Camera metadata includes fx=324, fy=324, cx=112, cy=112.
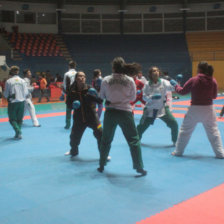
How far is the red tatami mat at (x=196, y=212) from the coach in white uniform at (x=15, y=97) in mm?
5151

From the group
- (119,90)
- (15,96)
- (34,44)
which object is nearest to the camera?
(119,90)

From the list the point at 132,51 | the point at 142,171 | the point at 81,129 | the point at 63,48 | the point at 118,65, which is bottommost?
the point at 142,171

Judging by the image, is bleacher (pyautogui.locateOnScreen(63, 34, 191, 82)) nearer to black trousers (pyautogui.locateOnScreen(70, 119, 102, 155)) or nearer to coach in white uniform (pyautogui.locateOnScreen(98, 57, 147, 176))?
black trousers (pyautogui.locateOnScreen(70, 119, 102, 155))

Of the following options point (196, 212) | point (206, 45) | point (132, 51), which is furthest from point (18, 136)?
point (206, 45)

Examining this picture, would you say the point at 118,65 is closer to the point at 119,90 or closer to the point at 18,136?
the point at 119,90

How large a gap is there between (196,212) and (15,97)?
218 inches

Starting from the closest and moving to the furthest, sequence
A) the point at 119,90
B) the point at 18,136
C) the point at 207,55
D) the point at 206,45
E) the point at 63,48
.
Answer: the point at 119,90 < the point at 18,136 < the point at 207,55 < the point at 63,48 < the point at 206,45

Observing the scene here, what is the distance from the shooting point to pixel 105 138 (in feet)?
16.4

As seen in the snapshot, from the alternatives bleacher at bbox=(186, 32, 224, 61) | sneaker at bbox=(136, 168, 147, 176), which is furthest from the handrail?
sneaker at bbox=(136, 168, 147, 176)

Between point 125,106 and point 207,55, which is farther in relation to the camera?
point 207,55

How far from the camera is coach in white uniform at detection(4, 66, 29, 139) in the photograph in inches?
308

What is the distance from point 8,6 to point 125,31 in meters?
10.00

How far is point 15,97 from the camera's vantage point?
784 cm

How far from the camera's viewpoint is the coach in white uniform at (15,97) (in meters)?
7.82
